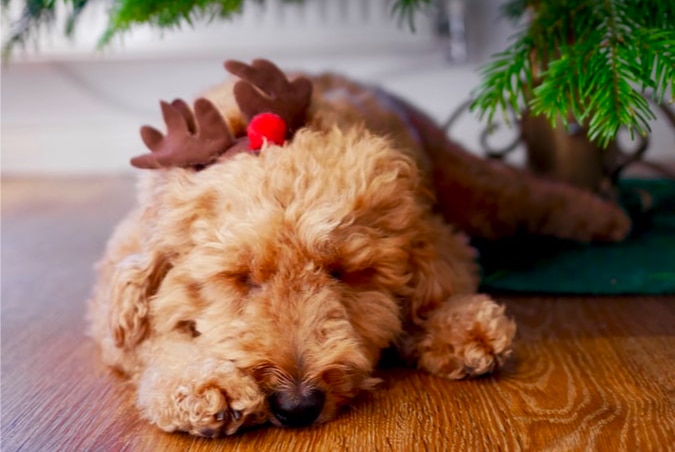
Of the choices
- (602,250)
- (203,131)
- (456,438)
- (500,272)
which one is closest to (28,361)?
(203,131)

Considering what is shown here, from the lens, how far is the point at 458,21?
419 centimetres

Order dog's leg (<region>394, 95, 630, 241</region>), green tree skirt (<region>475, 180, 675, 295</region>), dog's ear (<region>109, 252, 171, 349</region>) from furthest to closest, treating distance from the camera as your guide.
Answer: dog's leg (<region>394, 95, 630, 241</region>) → green tree skirt (<region>475, 180, 675, 295</region>) → dog's ear (<region>109, 252, 171, 349</region>)

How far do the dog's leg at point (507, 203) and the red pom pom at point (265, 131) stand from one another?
96 centimetres

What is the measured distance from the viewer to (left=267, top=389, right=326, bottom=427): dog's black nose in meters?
1.28

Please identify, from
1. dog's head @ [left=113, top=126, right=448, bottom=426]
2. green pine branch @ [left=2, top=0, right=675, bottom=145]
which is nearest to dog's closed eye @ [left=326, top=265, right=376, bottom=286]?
dog's head @ [left=113, top=126, right=448, bottom=426]

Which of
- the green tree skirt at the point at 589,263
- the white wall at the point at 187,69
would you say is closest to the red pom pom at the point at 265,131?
the green tree skirt at the point at 589,263

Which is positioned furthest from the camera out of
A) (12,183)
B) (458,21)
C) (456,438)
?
(12,183)

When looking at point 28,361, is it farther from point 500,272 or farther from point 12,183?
point 12,183

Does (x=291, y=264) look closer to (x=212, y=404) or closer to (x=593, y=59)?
(x=212, y=404)

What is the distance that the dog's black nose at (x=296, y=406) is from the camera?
128cm

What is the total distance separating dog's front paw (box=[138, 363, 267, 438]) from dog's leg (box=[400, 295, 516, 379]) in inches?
16.5

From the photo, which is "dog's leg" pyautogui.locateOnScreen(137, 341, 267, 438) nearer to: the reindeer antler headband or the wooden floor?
the wooden floor

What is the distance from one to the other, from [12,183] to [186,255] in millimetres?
3357

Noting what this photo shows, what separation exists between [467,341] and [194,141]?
68cm
